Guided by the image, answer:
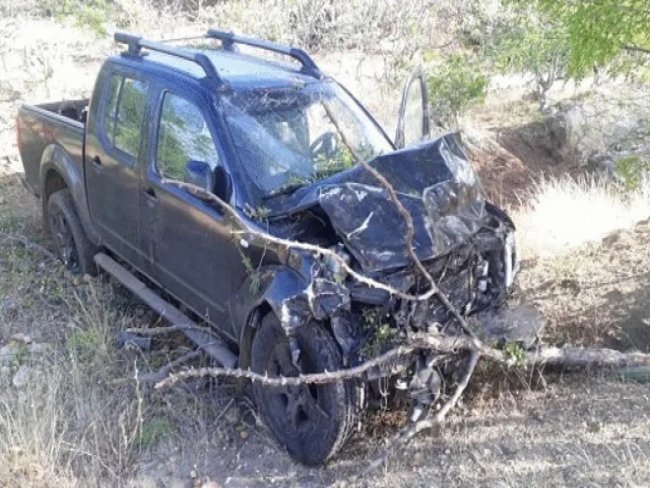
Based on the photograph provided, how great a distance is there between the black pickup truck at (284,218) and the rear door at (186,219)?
0.04 ft

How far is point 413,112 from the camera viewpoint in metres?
5.13

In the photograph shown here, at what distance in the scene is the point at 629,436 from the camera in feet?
12.8

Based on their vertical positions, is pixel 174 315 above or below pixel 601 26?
below

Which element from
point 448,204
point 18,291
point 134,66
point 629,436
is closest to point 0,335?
point 18,291

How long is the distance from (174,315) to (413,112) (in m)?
2.12

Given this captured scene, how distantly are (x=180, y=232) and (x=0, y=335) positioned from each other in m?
1.78

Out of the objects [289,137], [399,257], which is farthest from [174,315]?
[399,257]

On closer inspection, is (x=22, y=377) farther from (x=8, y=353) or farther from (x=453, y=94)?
(x=453, y=94)

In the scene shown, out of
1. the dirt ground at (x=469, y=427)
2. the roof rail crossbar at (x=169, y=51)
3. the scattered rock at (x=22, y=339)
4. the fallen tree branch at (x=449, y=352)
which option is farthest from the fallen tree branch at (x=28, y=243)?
the fallen tree branch at (x=449, y=352)

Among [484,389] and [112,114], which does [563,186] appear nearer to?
[484,389]

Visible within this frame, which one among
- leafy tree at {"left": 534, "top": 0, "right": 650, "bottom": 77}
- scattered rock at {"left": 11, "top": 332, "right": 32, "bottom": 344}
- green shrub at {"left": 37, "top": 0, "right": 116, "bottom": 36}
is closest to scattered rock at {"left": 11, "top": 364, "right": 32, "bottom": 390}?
scattered rock at {"left": 11, "top": 332, "right": 32, "bottom": 344}

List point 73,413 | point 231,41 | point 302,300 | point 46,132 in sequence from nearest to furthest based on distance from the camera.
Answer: point 302,300 < point 73,413 < point 231,41 < point 46,132

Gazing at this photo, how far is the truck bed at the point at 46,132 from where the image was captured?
579 centimetres

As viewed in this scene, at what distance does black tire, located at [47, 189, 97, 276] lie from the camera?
235 inches
